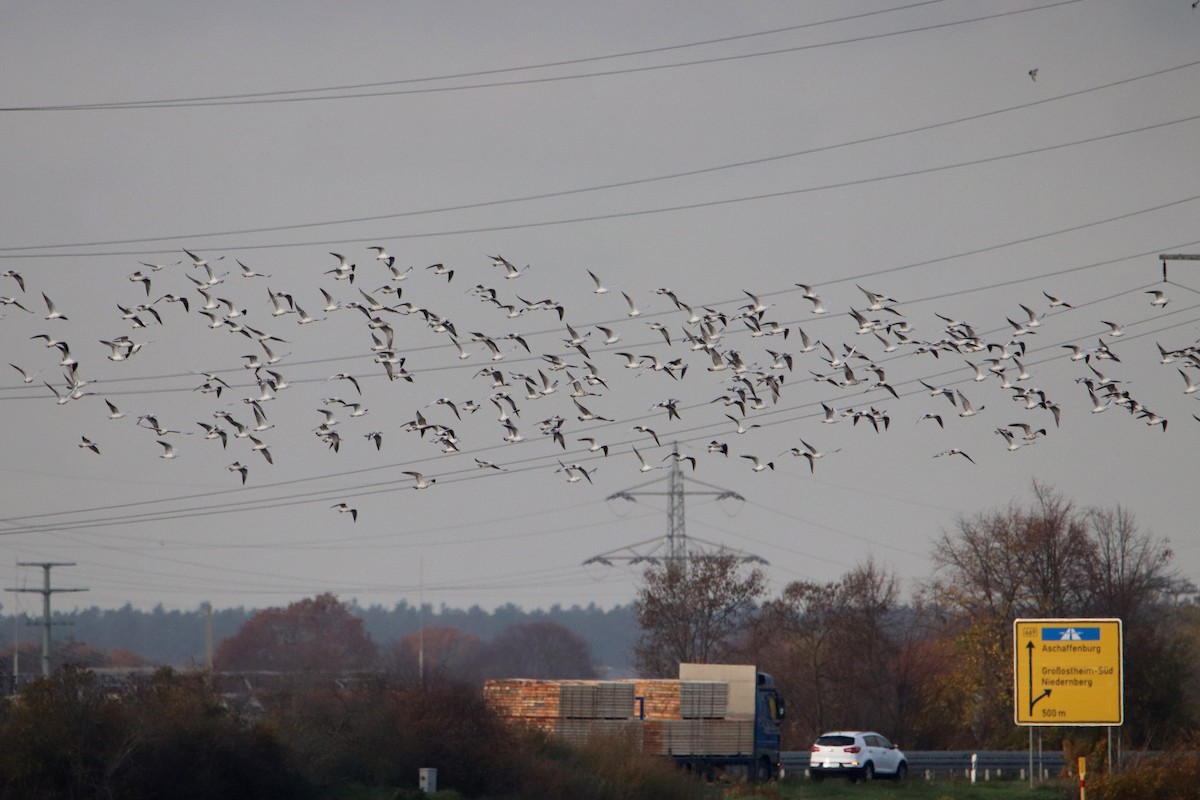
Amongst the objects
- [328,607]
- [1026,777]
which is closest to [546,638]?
[328,607]

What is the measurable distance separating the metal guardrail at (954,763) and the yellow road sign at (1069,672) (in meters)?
21.4

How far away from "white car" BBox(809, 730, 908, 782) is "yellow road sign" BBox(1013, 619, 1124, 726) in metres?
16.9

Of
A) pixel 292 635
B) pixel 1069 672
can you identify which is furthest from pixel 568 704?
pixel 292 635

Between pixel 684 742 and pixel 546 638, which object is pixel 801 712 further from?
pixel 546 638

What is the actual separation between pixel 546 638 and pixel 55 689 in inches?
6613

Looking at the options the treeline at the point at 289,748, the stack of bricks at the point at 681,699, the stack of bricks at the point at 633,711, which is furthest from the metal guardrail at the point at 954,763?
the treeline at the point at 289,748

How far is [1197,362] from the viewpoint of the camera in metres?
32.2

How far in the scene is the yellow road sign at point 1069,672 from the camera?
103ft

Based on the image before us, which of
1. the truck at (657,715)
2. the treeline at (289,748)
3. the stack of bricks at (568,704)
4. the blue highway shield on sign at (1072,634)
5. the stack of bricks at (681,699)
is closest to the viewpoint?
the blue highway shield on sign at (1072,634)

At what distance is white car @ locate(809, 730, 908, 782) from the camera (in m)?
48.0

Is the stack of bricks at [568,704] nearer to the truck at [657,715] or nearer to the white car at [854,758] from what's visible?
the truck at [657,715]

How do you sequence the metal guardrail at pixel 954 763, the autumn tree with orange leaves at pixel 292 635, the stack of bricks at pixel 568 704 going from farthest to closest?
1. the autumn tree with orange leaves at pixel 292 635
2. the metal guardrail at pixel 954 763
3. the stack of bricks at pixel 568 704

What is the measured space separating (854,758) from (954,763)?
7.07 metres

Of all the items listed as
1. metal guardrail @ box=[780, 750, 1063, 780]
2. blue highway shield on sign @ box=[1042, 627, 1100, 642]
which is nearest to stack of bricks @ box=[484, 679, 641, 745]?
metal guardrail @ box=[780, 750, 1063, 780]
